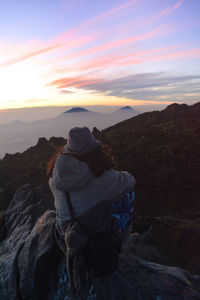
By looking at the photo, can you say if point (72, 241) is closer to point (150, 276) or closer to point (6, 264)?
point (150, 276)

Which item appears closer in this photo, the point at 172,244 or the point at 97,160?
the point at 97,160

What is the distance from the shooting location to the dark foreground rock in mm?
3611

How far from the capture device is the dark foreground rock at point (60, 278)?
3.61 metres

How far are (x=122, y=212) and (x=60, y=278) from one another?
1787 mm

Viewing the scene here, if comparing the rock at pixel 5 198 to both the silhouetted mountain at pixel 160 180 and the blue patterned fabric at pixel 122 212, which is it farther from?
the blue patterned fabric at pixel 122 212

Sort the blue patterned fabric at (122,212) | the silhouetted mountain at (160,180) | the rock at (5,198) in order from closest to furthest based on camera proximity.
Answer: the blue patterned fabric at (122,212) → the silhouetted mountain at (160,180) → the rock at (5,198)

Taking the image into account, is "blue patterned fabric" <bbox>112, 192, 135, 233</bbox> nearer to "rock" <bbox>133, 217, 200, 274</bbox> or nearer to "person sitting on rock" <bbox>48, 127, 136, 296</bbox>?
"person sitting on rock" <bbox>48, 127, 136, 296</bbox>

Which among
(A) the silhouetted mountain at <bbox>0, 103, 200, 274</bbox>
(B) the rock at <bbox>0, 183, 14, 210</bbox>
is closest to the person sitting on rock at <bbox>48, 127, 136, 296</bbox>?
(A) the silhouetted mountain at <bbox>0, 103, 200, 274</bbox>

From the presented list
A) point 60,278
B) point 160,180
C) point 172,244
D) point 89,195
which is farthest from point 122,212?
point 160,180

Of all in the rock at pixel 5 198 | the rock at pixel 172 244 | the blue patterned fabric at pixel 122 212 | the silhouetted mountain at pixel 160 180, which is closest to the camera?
the blue patterned fabric at pixel 122 212

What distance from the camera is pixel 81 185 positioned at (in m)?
3.32

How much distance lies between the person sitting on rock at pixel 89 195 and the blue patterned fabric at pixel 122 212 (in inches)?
6.6

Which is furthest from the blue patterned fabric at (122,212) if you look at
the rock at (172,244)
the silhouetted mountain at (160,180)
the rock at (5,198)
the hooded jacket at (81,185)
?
the rock at (5,198)

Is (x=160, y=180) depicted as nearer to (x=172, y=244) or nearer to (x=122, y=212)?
(x=172, y=244)
